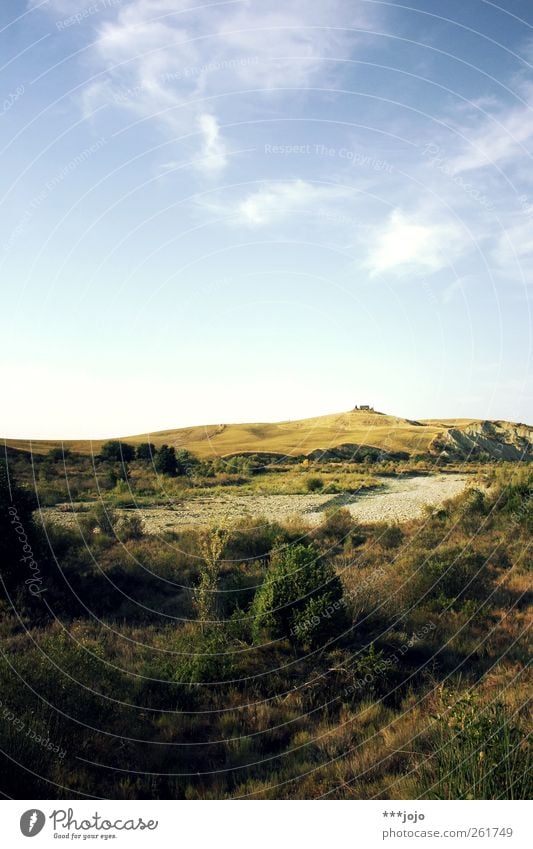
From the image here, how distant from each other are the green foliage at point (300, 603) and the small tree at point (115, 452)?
2827cm

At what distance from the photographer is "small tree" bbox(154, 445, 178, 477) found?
38.0 metres

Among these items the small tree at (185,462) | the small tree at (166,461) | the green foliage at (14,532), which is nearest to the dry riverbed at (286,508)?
the small tree at (166,461)

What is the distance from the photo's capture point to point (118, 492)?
33.5 meters

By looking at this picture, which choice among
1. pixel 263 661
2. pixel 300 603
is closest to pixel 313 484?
pixel 300 603

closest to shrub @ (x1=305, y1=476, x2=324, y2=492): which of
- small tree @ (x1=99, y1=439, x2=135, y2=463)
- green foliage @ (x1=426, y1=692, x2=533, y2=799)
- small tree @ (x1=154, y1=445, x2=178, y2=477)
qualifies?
small tree @ (x1=154, y1=445, x2=178, y2=477)

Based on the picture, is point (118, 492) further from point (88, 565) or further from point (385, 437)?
point (385, 437)

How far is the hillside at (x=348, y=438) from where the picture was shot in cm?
4306

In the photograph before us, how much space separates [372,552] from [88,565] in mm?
9201

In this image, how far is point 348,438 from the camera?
6166cm

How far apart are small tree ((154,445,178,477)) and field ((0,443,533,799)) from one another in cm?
1543

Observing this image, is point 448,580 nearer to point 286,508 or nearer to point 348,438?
point 286,508

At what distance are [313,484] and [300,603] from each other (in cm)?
2674

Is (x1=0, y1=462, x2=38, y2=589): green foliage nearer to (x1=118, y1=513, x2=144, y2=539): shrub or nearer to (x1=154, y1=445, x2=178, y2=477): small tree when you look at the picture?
(x1=118, y1=513, x2=144, y2=539): shrub
